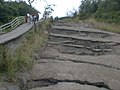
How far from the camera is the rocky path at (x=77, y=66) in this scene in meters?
8.71

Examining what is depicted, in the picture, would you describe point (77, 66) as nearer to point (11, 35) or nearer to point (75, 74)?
point (75, 74)

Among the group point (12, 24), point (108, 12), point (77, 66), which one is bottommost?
point (108, 12)

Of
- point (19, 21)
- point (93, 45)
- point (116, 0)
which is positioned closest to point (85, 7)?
point (116, 0)

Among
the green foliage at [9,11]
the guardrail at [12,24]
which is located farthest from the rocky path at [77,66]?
the green foliage at [9,11]

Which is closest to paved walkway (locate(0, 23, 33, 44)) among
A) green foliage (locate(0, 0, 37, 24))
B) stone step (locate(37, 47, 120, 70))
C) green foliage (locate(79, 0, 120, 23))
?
stone step (locate(37, 47, 120, 70))

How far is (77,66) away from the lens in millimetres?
10859

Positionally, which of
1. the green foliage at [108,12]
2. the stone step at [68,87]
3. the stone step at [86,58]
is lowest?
the green foliage at [108,12]

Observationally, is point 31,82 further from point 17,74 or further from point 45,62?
point 45,62

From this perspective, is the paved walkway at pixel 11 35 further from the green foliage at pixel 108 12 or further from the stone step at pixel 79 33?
the green foliage at pixel 108 12

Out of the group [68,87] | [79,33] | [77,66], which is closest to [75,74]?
[77,66]

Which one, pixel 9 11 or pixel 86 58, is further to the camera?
pixel 9 11

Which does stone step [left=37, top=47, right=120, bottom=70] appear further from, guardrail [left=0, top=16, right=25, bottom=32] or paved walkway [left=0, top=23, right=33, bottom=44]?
guardrail [left=0, top=16, right=25, bottom=32]

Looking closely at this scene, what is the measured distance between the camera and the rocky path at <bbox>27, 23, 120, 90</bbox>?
343 inches

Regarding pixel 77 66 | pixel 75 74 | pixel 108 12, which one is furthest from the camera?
pixel 108 12
